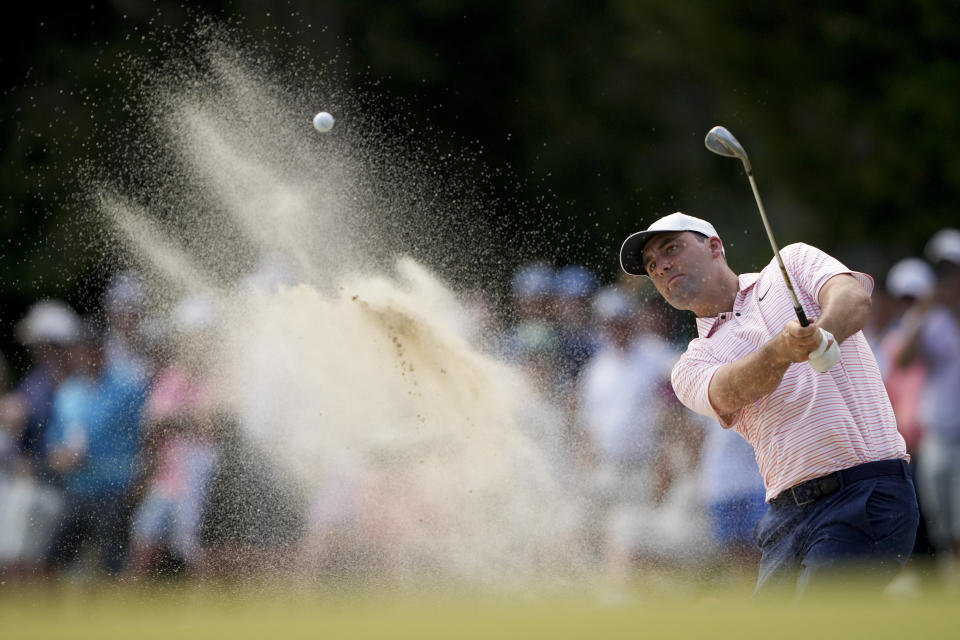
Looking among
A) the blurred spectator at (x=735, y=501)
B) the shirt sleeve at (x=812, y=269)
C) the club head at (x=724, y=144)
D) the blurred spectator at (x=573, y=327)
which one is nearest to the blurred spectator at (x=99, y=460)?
the blurred spectator at (x=573, y=327)

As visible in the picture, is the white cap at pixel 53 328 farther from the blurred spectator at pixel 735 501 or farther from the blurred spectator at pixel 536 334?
the blurred spectator at pixel 735 501

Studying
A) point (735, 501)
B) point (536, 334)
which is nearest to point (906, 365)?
point (735, 501)

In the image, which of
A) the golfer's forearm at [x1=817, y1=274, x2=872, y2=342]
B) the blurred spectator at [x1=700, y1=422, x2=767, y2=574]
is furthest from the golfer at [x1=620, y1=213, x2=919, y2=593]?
the blurred spectator at [x1=700, y1=422, x2=767, y2=574]

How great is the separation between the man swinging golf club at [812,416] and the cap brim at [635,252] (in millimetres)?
495

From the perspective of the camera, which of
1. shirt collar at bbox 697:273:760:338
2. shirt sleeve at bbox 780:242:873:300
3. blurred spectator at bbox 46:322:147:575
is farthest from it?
blurred spectator at bbox 46:322:147:575

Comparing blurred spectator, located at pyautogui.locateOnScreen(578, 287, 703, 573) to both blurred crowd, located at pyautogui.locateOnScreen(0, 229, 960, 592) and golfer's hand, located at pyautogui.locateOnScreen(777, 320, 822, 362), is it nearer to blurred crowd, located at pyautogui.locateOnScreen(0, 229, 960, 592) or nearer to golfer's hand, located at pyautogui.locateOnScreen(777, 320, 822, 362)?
blurred crowd, located at pyautogui.locateOnScreen(0, 229, 960, 592)

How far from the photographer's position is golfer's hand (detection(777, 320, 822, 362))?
4605 mm

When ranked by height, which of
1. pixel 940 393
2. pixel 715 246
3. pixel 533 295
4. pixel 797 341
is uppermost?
pixel 533 295

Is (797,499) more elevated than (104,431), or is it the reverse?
(104,431)

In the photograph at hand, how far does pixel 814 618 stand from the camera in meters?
3.08

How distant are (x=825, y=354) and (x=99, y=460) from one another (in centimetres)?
599

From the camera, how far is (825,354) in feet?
15.3

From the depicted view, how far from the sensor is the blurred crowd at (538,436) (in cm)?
845

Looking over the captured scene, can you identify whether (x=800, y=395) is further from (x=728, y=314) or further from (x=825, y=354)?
(x=728, y=314)
